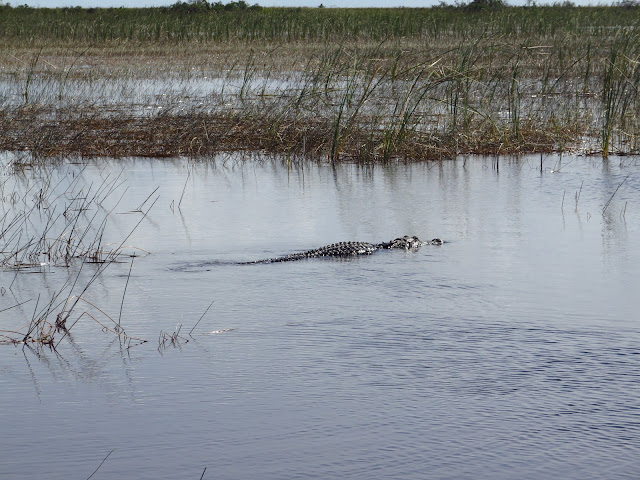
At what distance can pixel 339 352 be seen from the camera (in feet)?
14.9

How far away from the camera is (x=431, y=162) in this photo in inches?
445

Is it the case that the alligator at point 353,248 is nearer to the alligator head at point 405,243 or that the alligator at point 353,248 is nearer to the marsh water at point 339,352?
the alligator head at point 405,243

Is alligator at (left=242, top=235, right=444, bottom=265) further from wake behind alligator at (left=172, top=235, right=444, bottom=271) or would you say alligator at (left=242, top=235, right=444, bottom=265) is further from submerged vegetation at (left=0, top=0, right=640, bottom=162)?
submerged vegetation at (left=0, top=0, right=640, bottom=162)

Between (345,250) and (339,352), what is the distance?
218 centimetres

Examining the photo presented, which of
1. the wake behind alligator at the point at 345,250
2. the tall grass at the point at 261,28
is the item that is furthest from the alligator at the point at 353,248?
the tall grass at the point at 261,28

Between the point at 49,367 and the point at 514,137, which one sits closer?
the point at 49,367

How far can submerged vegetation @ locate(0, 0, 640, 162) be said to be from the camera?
38.3ft

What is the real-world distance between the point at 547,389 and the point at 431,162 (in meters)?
7.47

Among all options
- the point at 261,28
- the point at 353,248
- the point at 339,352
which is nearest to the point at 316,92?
the point at 353,248

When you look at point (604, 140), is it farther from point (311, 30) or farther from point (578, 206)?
point (311, 30)

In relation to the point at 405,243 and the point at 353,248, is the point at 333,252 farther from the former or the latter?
the point at 405,243

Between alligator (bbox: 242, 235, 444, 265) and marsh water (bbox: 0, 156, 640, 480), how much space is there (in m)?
0.11

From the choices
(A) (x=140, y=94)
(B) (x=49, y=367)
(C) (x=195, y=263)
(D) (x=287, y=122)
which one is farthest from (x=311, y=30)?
(B) (x=49, y=367)

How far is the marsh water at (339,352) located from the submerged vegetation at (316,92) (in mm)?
3195
